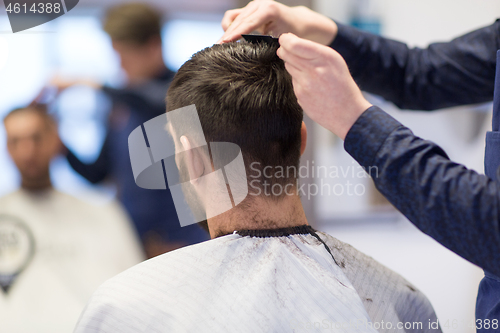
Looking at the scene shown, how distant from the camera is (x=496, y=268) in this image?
2.07 feet

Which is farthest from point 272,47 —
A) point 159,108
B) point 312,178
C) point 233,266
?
point 312,178

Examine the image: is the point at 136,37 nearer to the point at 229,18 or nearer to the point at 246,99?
the point at 229,18

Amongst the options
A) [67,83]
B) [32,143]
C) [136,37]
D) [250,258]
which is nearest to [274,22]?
[250,258]

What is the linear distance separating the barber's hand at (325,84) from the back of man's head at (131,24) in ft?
5.42

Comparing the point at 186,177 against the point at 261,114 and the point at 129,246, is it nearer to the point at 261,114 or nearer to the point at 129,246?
the point at 261,114

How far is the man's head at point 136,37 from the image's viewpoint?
2.11 metres

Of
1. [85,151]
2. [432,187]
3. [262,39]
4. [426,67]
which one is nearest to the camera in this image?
[432,187]

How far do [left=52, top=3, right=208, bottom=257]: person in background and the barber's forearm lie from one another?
5.23 feet

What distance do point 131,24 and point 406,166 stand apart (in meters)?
Answer: 1.95

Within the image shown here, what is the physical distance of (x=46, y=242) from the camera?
216cm

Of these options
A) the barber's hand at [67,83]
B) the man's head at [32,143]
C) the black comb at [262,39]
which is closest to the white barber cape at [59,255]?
the man's head at [32,143]

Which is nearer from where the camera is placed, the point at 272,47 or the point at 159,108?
the point at 272,47

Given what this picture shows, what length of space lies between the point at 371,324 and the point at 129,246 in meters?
1.69

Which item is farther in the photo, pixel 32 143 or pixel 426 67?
pixel 32 143
